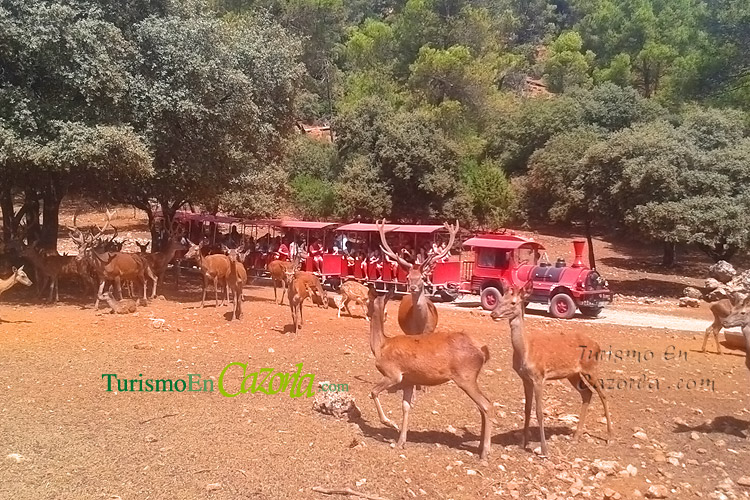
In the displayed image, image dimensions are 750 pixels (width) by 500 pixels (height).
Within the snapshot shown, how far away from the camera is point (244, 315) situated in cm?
1619

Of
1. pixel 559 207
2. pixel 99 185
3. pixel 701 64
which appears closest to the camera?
pixel 99 185

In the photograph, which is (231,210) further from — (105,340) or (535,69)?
(535,69)

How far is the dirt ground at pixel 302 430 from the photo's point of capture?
7.00m

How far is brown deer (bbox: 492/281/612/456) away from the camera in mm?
8328

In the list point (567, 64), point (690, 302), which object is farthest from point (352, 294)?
point (567, 64)

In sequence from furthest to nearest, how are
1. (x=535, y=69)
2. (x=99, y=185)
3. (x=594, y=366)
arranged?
(x=535, y=69), (x=99, y=185), (x=594, y=366)

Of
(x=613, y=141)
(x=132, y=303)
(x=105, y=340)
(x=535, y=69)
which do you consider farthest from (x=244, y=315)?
(x=535, y=69)

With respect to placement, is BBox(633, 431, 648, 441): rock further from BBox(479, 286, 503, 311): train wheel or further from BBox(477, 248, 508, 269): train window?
BBox(477, 248, 508, 269): train window

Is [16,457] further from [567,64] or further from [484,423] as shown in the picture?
[567,64]

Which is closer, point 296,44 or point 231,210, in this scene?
point 296,44

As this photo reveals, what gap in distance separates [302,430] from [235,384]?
90.0 inches

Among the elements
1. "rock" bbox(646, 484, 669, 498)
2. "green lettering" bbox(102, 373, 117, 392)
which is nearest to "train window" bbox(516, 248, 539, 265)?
"green lettering" bbox(102, 373, 117, 392)

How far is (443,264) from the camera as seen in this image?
23.1 meters

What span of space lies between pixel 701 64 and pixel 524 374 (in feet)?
134
